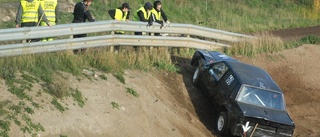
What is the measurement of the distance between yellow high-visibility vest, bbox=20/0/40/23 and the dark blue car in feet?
15.0

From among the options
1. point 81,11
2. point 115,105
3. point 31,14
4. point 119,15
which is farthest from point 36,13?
point 115,105

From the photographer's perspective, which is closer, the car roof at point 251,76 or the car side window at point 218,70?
the car roof at point 251,76

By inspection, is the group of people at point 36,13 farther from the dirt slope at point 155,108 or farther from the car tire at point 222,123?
the car tire at point 222,123

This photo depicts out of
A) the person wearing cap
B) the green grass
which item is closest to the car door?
the green grass

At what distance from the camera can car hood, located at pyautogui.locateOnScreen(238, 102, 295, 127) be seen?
14.6 metres

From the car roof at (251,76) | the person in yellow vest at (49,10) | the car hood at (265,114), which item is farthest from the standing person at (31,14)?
the car hood at (265,114)

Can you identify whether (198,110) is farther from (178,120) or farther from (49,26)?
(49,26)

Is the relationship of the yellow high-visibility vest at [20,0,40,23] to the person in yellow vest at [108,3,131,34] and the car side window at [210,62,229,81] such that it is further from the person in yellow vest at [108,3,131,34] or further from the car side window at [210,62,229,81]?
the car side window at [210,62,229,81]

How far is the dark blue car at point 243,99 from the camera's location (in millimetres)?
14531

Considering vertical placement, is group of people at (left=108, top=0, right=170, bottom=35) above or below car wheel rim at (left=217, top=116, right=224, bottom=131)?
above

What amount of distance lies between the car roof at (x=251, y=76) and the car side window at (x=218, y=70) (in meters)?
0.14

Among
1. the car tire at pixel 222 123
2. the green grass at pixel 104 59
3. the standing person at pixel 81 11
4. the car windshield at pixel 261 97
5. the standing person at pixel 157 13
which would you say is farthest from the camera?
the standing person at pixel 157 13

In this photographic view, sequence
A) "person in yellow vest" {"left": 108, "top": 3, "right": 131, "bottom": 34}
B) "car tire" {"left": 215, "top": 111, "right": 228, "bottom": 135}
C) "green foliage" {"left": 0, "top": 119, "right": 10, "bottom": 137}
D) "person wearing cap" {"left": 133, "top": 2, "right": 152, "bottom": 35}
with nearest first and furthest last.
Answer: "green foliage" {"left": 0, "top": 119, "right": 10, "bottom": 137}, "car tire" {"left": 215, "top": 111, "right": 228, "bottom": 135}, "person in yellow vest" {"left": 108, "top": 3, "right": 131, "bottom": 34}, "person wearing cap" {"left": 133, "top": 2, "right": 152, "bottom": 35}

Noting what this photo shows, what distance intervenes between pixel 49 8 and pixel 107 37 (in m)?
1.78
